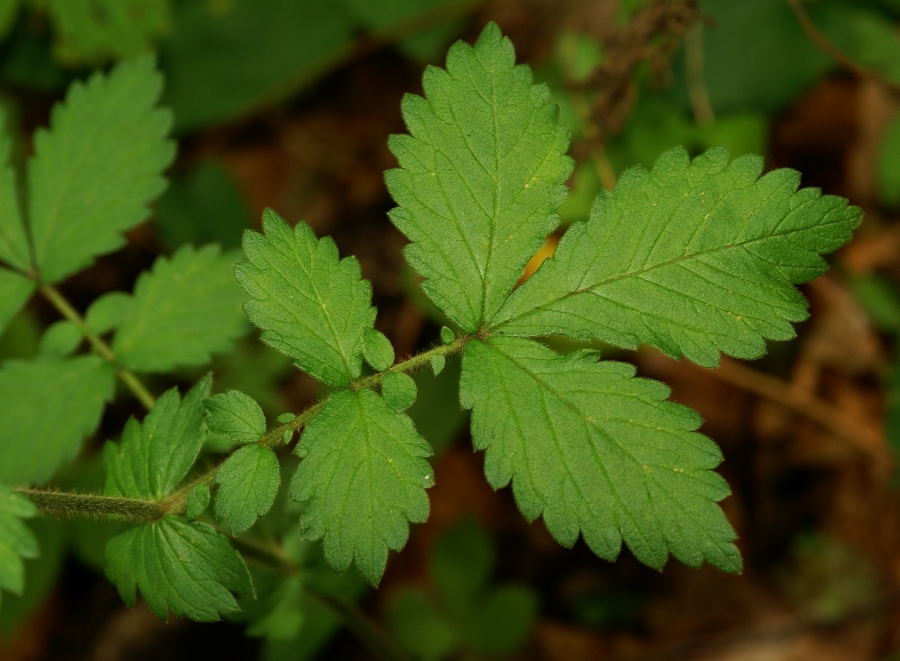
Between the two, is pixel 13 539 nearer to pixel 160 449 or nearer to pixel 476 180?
pixel 160 449

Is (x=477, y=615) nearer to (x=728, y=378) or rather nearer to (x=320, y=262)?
(x=728, y=378)

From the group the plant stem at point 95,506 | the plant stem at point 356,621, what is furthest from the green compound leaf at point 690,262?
the plant stem at point 356,621

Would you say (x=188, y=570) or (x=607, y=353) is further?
(x=607, y=353)

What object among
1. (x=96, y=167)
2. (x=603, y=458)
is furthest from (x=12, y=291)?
(x=603, y=458)

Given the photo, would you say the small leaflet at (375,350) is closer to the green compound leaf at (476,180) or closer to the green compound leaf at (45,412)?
the green compound leaf at (476,180)

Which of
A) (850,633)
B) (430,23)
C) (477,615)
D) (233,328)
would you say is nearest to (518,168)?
(233,328)

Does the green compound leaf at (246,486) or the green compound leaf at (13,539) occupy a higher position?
the green compound leaf at (13,539)
